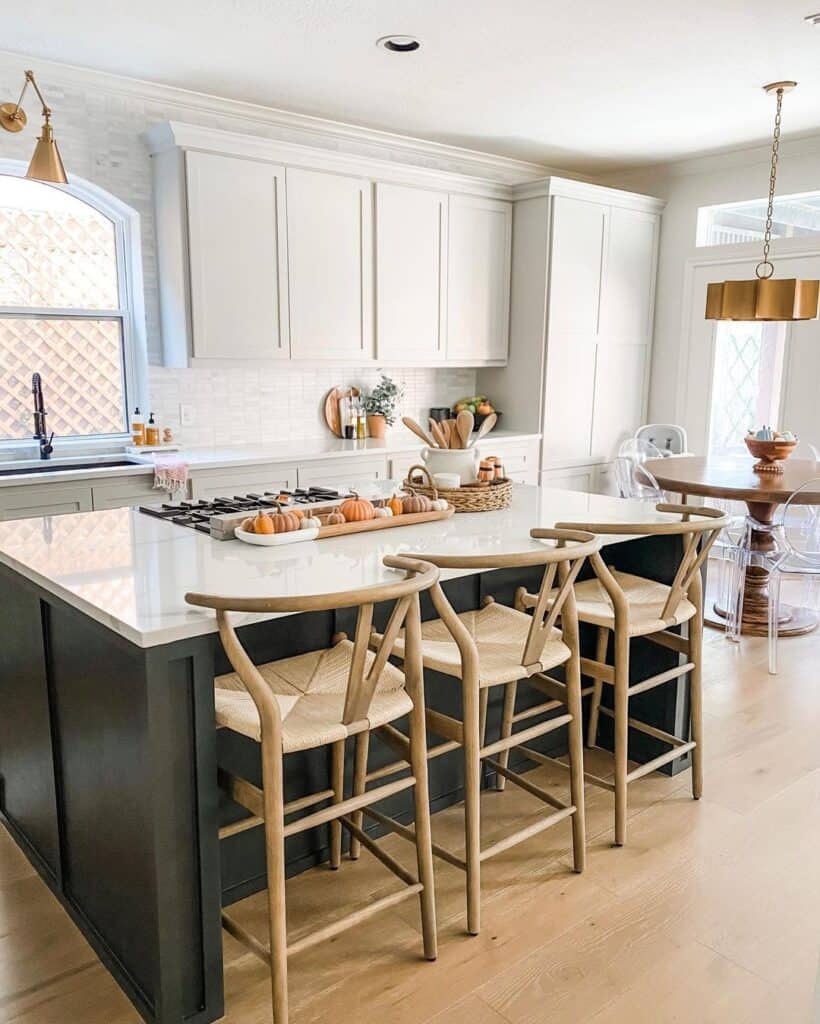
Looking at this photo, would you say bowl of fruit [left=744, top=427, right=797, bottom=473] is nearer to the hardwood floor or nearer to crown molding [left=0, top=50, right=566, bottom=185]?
the hardwood floor

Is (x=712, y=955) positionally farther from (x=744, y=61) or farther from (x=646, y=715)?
(x=744, y=61)

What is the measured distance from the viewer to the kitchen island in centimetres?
171

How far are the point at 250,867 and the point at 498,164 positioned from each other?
4.90 meters

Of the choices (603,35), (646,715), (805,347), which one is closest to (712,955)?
(646,715)

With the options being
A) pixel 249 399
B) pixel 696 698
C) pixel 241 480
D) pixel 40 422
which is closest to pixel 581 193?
pixel 249 399

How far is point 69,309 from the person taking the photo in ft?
13.9

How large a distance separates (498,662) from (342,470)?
2.66m

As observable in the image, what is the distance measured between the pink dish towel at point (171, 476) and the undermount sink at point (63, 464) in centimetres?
18

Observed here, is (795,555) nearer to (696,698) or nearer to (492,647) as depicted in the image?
(696,698)

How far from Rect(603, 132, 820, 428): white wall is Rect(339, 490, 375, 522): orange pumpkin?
4.14m

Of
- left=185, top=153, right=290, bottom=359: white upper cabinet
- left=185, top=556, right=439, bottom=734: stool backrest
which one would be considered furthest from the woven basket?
left=185, top=153, right=290, bottom=359: white upper cabinet

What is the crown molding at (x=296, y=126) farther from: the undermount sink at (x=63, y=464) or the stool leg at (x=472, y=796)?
the stool leg at (x=472, y=796)

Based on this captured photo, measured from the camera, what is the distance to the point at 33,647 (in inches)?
85.0

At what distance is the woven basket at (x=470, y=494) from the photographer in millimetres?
2717
